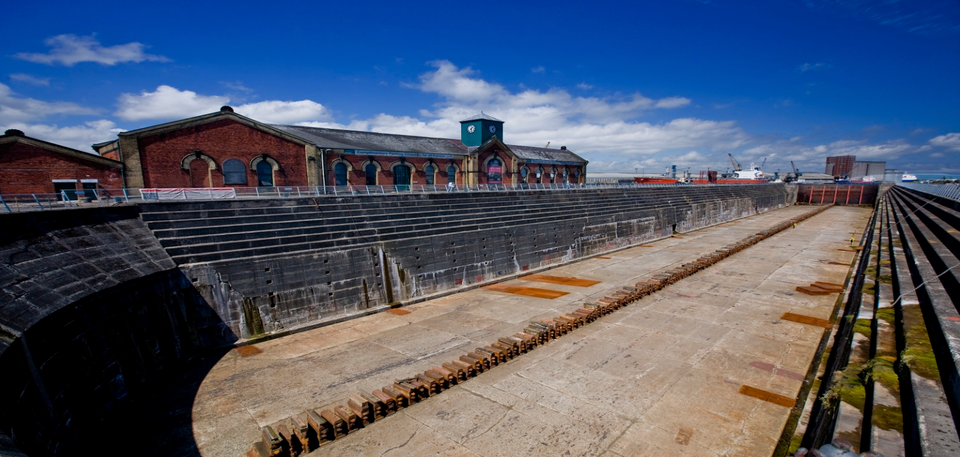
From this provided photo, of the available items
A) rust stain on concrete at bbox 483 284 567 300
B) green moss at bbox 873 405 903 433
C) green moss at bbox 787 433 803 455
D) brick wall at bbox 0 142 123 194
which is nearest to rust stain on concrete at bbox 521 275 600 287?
rust stain on concrete at bbox 483 284 567 300

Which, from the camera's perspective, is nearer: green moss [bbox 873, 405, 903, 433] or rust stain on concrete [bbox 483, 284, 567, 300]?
green moss [bbox 873, 405, 903, 433]

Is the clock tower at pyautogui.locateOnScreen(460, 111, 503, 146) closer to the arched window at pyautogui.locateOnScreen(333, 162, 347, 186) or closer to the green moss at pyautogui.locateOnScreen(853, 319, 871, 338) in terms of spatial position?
the arched window at pyautogui.locateOnScreen(333, 162, 347, 186)

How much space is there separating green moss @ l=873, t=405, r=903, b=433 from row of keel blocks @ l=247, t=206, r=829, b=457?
29.9 feet

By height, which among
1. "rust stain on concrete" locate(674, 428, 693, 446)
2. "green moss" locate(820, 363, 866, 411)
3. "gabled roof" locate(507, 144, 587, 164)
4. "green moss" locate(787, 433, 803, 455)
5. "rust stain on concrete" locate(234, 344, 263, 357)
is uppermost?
"gabled roof" locate(507, 144, 587, 164)

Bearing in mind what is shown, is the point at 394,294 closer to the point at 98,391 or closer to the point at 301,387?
the point at 301,387

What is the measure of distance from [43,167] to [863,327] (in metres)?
42.0

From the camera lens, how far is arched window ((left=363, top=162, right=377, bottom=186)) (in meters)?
42.8

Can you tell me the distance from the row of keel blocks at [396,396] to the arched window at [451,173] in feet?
114

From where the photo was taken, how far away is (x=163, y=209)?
17391mm

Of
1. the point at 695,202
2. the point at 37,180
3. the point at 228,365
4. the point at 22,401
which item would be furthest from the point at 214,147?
the point at 695,202

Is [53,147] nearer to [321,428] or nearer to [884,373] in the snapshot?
[321,428]

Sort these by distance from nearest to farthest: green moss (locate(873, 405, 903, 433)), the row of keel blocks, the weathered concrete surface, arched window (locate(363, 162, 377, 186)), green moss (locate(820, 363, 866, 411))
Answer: green moss (locate(873, 405, 903, 433)) < green moss (locate(820, 363, 866, 411)) < the row of keel blocks < the weathered concrete surface < arched window (locate(363, 162, 377, 186))

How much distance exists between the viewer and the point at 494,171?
5328 cm

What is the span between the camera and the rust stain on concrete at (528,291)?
2191cm
